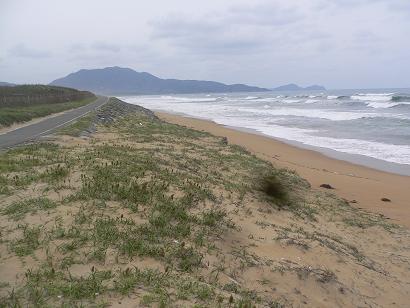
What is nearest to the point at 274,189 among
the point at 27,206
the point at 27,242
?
the point at 27,206

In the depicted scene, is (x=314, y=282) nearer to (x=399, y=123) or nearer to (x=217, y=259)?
(x=217, y=259)

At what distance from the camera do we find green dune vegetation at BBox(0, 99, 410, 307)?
4180mm

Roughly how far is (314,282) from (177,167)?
16.1 feet

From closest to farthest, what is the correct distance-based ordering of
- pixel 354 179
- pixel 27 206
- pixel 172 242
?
1. pixel 172 242
2. pixel 27 206
3. pixel 354 179

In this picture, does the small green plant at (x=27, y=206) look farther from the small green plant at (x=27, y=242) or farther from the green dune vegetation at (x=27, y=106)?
the green dune vegetation at (x=27, y=106)

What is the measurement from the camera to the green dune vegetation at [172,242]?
4.18 m

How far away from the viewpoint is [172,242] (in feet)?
17.8

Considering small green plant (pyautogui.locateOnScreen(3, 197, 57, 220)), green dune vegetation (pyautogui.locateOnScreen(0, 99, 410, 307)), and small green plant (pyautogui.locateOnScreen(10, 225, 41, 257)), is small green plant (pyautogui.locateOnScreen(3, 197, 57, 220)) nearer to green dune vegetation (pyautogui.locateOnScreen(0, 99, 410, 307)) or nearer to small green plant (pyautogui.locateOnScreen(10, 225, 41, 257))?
green dune vegetation (pyautogui.locateOnScreen(0, 99, 410, 307))

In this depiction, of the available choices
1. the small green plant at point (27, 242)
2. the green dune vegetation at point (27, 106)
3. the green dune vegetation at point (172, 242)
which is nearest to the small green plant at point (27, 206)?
the green dune vegetation at point (172, 242)

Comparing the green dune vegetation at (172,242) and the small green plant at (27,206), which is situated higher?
the small green plant at (27,206)

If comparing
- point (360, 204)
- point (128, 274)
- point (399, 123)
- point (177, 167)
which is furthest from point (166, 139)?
point (399, 123)

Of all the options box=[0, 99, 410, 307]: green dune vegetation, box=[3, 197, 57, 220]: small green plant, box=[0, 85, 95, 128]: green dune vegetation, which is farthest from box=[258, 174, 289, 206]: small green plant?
box=[0, 85, 95, 128]: green dune vegetation

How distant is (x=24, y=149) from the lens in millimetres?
10219

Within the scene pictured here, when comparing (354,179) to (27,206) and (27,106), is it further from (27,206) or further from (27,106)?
(27,106)
